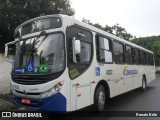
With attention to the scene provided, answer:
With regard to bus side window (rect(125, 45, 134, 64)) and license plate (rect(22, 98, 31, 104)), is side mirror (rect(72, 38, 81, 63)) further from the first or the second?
bus side window (rect(125, 45, 134, 64))

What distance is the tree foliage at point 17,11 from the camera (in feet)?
37.8

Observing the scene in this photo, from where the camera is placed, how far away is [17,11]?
11.6 m

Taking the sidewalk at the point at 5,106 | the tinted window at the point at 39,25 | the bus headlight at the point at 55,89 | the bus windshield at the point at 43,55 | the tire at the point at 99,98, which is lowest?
the sidewalk at the point at 5,106

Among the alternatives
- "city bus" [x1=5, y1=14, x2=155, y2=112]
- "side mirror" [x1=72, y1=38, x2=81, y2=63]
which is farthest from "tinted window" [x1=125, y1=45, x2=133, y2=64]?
A: "side mirror" [x1=72, y1=38, x2=81, y2=63]

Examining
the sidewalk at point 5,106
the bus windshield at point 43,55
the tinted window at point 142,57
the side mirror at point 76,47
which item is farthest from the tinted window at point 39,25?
the tinted window at point 142,57

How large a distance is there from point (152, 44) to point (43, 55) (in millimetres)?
41946

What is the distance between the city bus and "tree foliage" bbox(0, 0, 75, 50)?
5.68m

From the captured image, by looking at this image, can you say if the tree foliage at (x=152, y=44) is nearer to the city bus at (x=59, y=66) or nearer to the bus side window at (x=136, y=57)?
the bus side window at (x=136, y=57)

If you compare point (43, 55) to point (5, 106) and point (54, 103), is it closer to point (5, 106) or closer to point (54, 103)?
point (54, 103)

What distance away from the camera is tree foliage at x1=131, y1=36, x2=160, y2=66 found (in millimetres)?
38500

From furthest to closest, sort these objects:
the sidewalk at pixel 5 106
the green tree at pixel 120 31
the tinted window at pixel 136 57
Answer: the green tree at pixel 120 31 → the tinted window at pixel 136 57 → the sidewalk at pixel 5 106

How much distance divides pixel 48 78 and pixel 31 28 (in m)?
1.85

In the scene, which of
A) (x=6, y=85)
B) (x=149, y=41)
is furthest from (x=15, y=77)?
(x=149, y=41)

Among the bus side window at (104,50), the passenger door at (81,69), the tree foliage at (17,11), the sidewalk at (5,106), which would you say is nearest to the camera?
the passenger door at (81,69)
